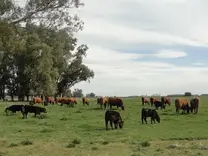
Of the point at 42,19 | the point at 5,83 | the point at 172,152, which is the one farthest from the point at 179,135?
the point at 5,83

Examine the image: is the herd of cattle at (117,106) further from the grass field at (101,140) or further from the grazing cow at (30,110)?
the grass field at (101,140)

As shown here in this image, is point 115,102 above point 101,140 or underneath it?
above

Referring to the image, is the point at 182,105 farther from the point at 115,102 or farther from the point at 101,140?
the point at 101,140

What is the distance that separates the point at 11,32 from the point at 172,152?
1056cm

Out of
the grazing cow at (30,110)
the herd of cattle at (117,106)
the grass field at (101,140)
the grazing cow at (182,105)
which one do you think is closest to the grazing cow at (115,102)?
the herd of cattle at (117,106)

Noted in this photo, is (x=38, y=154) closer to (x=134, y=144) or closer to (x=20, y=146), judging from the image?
(x=20, y=146)

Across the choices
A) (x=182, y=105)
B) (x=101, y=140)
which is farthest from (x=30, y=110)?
(x=101, y=140)

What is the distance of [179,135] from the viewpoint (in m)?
26.6

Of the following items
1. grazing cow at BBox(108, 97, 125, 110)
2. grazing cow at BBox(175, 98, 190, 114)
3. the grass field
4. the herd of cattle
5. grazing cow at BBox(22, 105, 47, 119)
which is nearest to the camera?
the grass field

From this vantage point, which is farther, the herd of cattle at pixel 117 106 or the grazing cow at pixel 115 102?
the grazing cow at pixel 115 102

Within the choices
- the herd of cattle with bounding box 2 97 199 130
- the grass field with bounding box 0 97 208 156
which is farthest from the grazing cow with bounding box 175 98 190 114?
the grass field with bounding box 0 97 208 156

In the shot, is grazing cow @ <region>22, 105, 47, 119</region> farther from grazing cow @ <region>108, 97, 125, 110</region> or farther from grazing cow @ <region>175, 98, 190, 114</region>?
grazing cow @ <region>175, 98, 190, 114</region>

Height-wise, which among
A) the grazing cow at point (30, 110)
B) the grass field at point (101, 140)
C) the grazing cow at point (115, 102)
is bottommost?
the grass field at point (101, 140)

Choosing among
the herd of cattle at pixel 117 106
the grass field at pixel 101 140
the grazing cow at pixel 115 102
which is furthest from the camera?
the grazing cow at pixel 115 102
